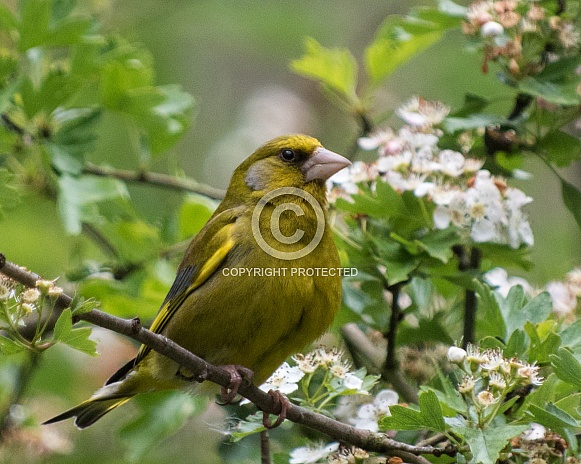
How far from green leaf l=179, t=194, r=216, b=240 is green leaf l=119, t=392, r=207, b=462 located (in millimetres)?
902

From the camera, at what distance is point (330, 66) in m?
4.72

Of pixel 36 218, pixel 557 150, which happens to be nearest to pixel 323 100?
pixel 36 218

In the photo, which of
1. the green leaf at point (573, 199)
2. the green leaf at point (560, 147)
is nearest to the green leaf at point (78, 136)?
the green leaf at point (560, 147)

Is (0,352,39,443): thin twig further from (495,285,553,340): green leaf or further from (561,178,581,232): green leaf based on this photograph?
(561,178,581,232): green leaf

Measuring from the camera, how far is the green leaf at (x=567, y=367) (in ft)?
9.17

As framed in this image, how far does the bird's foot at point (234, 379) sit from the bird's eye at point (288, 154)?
1.08 meters

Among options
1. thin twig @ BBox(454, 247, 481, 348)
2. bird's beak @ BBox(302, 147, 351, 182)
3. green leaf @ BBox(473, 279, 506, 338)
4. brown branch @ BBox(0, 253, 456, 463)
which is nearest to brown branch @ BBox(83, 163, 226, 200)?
bird's beak @ BBox(302, 147, 351, 182)

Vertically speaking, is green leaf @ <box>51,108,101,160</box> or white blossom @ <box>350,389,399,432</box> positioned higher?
green leaf @ <box>51,108,101,160</box>

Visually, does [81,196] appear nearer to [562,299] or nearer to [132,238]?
[132,238]

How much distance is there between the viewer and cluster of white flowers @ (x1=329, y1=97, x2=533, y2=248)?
3.61m

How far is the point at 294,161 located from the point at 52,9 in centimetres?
139

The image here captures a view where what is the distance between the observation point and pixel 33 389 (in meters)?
5.51

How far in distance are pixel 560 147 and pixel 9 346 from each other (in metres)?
2.54

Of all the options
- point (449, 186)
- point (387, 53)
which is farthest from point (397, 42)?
point (449, 186)
